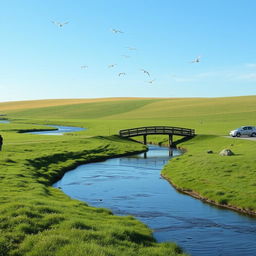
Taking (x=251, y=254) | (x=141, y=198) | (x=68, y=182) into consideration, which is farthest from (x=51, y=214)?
(x=68, y=182)

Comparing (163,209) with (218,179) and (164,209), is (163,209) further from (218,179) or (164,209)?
(218,179)

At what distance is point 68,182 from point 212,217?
58.9 feet

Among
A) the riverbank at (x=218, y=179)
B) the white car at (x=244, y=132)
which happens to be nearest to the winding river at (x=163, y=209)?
the riverbank at (x=218, y=179)

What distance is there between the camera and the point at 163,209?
94.6 feet

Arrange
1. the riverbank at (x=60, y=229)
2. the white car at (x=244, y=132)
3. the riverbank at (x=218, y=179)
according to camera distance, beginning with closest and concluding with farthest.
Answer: the riverbank at (x=60, y=229), the riverbank at (x=218, y=179), the white car at (x=244, y=132)

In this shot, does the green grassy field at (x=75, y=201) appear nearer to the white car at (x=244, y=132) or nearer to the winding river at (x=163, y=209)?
the winding river at (x=163, y=209)

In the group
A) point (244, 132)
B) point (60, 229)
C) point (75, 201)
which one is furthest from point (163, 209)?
point (244, 132)

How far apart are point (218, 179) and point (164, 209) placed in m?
9.66

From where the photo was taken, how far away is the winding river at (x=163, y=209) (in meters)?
21.8

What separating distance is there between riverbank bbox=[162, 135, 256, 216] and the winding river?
1.16 metres

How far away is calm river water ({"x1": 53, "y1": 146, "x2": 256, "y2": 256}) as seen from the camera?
21.8 m

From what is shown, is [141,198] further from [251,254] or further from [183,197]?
[251,254]

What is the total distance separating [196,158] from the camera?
4853 centimetres

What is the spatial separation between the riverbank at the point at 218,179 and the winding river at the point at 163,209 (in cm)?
116
